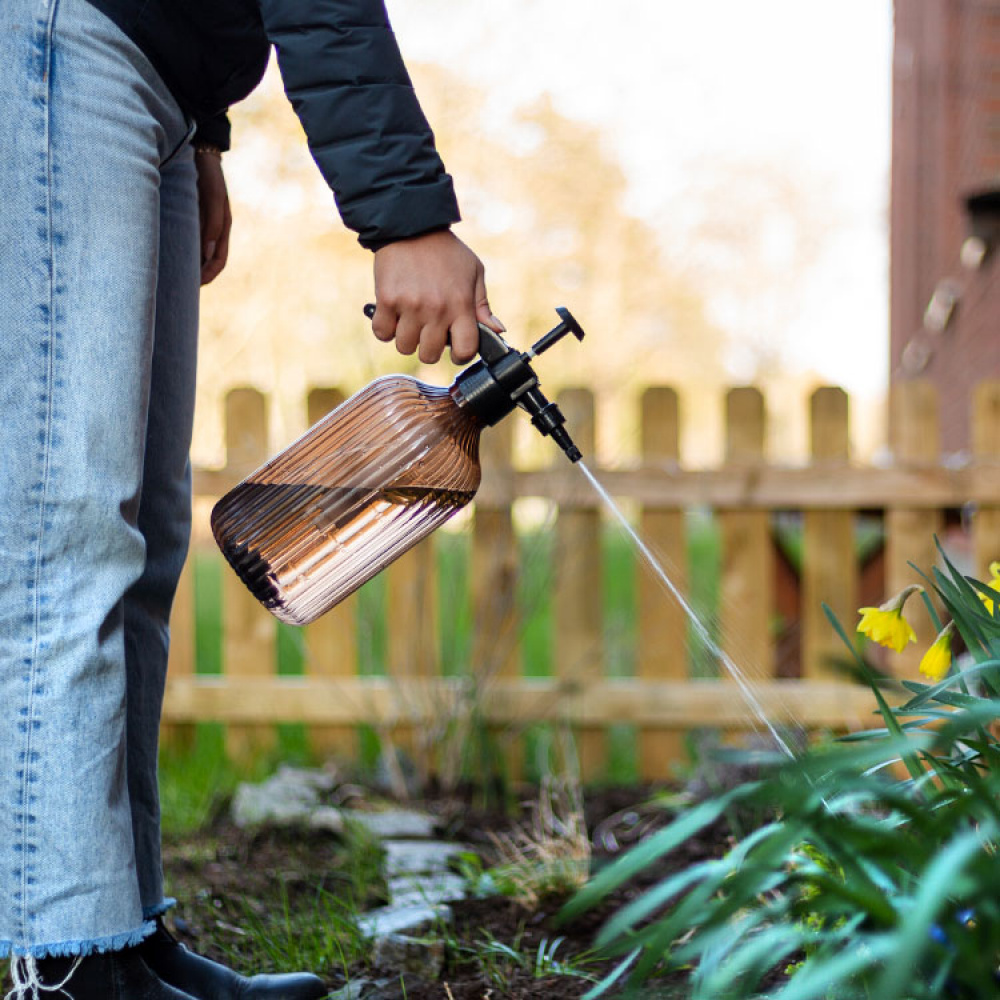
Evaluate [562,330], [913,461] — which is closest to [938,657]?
[562,330]

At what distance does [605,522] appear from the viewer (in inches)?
139

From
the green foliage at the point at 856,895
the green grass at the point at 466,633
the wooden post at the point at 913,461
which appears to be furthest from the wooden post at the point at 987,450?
the green foliage at the point at 856,895

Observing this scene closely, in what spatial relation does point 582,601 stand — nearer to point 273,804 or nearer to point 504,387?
point 273,804

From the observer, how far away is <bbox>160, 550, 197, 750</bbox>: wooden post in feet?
11.5

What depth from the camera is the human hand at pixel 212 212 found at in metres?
1.79

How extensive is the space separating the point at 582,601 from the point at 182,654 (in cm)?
130

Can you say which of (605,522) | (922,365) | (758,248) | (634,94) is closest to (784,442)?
(758,248)

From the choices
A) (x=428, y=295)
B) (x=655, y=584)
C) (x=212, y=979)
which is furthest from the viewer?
(x=655, y=584)

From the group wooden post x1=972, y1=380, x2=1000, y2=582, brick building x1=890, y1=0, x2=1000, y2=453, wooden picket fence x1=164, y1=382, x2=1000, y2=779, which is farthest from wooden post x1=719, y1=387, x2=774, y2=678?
brick building x1=890, y1=0, x2=1000, y2=453

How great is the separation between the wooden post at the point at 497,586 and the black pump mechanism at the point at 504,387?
1654mm

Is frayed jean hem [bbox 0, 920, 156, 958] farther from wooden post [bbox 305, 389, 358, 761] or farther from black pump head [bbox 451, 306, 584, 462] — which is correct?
wooden post [bbox 305, 389, 358, 761]

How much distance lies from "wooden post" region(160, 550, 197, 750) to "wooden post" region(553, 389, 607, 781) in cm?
117

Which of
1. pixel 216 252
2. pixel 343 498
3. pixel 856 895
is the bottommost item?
pixel 856 895

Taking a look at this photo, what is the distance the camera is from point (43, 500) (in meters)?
1.23
